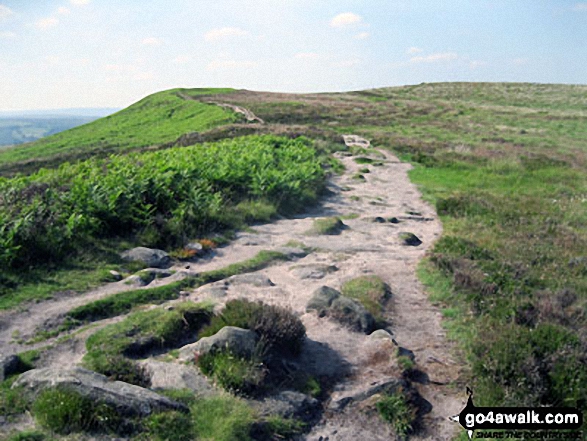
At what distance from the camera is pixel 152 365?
6.66 meters

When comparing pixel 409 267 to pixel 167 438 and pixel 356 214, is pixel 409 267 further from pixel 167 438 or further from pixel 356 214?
pixel 167 438

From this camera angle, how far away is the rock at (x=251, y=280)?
9.95 metres

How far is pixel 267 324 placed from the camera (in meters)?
7.11

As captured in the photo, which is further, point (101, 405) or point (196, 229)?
point (196, 229)

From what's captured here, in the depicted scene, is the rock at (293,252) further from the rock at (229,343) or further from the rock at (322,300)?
the rock at (229,343)

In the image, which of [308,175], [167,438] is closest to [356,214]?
[308,175]

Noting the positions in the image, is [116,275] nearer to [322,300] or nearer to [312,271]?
[312,271]

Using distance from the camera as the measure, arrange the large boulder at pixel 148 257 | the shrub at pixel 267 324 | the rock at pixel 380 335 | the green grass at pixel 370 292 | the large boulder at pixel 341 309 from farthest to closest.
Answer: the large boulder at pixel 148 257, the green grass at pixel 370 292, the large boulder at pixel 341 309, the rock at pixel 380 335, the shrub at pixel 267 324

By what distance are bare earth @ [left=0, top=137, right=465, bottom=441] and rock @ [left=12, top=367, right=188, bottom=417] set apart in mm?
991

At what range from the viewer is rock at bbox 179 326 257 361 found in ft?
21.5

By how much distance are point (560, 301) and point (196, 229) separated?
8.16 m

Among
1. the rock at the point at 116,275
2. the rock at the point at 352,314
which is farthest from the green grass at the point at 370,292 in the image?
the rock at the point at 116,275

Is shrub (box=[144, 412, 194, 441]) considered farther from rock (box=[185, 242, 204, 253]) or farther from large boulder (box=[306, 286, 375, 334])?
rock (box=[185, 242, 204, 253])

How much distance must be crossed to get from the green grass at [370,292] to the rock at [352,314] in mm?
302
